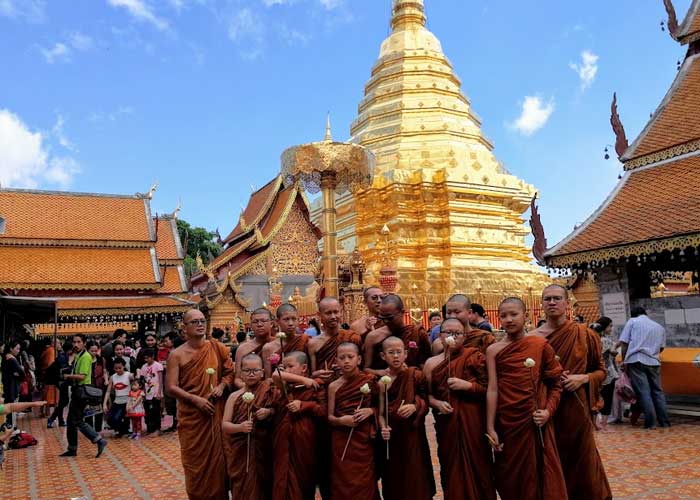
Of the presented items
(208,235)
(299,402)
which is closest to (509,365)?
(299,402)

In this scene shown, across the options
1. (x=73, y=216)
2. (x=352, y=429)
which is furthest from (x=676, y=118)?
(x=73, y=216)

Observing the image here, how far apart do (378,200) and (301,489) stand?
1551 centimetres

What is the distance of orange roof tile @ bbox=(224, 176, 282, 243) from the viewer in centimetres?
2420

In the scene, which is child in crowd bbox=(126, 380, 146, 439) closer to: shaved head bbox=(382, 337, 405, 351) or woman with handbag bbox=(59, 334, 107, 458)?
woman with handbag bbox=(59, 334, 107, 458)

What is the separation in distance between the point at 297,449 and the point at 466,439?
1.06m

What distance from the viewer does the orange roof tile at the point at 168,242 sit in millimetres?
21453

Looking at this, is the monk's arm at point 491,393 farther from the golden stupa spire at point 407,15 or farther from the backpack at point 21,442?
the golden stupa spire at point 407,15

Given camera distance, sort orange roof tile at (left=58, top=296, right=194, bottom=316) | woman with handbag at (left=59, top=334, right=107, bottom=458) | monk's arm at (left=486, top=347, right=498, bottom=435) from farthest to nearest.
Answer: orange roof tile at (left=58, top=296, right=194, bottom=316) < woman with handbag at (left=59, top=334, right=107, bottom=458) < monk's arm at (left=486, top=347, right=498, bottom=435)

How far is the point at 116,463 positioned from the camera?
7129mm

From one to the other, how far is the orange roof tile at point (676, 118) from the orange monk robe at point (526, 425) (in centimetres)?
706

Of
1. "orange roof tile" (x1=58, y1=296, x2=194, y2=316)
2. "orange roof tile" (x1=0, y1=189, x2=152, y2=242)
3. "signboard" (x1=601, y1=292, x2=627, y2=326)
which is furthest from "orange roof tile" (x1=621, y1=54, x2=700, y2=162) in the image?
"orange roof tile" (x1=0, y1=189, x2=152, y2=242)

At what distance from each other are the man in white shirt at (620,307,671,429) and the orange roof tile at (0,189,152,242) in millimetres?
Answer: 15322

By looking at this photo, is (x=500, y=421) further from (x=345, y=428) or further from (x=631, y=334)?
(x=631, y=334)

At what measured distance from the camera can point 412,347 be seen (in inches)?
185
